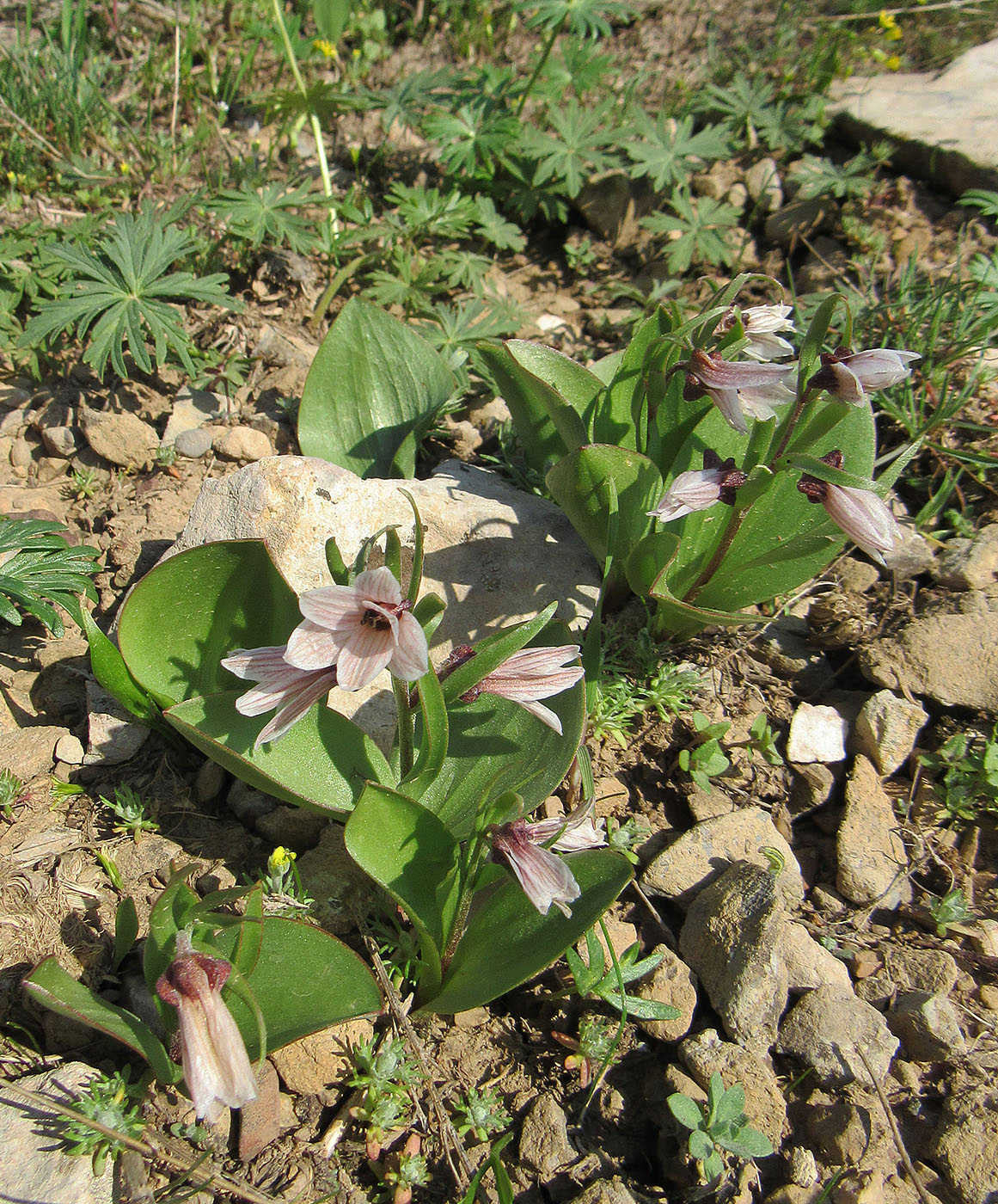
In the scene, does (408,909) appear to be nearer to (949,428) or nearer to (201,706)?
(201,706)

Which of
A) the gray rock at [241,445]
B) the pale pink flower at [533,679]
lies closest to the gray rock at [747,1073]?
the pale pink flower at [533,679]

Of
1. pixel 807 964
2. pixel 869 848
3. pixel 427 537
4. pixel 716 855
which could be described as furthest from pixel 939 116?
pixel 807 964

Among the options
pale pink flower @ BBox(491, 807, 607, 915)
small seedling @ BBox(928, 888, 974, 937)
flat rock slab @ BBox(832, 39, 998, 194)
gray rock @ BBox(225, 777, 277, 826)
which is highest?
flat rock slab @ BBox(832, 39, 998, 194)

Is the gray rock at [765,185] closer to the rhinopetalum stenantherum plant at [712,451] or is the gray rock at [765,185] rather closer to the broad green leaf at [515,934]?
the rhinopetalum stenantherum plant at [712,451]

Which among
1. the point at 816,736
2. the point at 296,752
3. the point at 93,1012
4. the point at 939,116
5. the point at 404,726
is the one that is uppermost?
the point at 939,116

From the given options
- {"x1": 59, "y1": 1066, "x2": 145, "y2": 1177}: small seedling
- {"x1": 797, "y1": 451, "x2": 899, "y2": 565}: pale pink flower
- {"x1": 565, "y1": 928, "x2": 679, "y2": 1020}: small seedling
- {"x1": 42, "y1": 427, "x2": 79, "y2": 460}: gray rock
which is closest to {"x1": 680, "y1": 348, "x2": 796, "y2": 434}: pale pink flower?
{"x1": 797, "y1": 451, "x2": 899, "y2": 565}: pale pink flower

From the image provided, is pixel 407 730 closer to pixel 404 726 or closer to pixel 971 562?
pixel 404 726

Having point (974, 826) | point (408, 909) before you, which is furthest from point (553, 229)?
point (408, 909)

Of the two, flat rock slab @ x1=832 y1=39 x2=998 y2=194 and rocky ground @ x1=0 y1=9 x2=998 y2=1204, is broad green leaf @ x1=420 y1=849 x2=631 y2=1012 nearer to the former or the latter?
rocky ground @ x1=0 y1=9 x2=998 y2=1204
